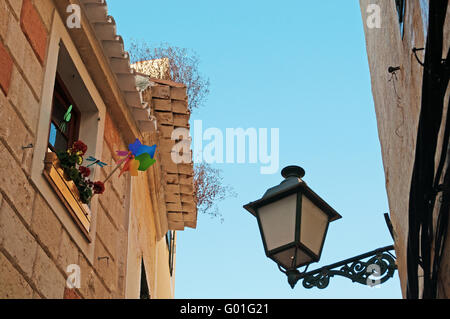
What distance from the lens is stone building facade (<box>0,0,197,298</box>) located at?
4.52 m

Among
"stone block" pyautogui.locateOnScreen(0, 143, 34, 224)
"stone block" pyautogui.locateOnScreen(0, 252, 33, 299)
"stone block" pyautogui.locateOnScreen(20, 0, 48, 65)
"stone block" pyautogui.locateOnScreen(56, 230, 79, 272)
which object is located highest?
"stone block" pyautogui.locateOnScreen(20, 0, 48, 65)

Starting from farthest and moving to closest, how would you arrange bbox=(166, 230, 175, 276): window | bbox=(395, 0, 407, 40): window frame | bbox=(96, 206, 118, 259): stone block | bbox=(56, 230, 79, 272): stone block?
bbox=(166, 230, 175, 276): window < bbox=(96, 206, 118, 259): stone block < bbox=(395, 0, 407, 40): window frame < bbox=(56, 230, 79, 272): stone block

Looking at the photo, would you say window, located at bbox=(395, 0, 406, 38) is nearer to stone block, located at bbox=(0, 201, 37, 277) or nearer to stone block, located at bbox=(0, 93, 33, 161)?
stone block, located at bbox=(0, 93, 33, 161)

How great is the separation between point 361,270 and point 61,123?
2.81m

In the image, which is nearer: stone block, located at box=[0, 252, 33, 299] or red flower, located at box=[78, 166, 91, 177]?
stone block, located at box=[0, 252, 33, 299]

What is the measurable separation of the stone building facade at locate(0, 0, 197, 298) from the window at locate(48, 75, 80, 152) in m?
0.02

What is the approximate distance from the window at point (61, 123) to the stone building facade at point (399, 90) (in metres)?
2.73

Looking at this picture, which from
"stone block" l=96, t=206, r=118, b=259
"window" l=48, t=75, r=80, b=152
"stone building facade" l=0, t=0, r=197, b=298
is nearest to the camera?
"stone building facade" l=0, t=0, r=197, b=298

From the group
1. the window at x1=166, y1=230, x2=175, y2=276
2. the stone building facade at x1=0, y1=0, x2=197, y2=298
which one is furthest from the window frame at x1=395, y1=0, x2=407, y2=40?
the window at x1=166, y1=230, x2=175, y2=276

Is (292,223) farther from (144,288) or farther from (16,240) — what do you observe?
(144,288)

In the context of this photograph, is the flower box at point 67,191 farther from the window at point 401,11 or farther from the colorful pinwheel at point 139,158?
the window at point 401,11

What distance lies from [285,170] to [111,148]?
2646 mm

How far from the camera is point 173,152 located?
945 cm

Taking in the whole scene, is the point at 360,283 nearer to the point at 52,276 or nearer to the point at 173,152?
the point at 52,276
